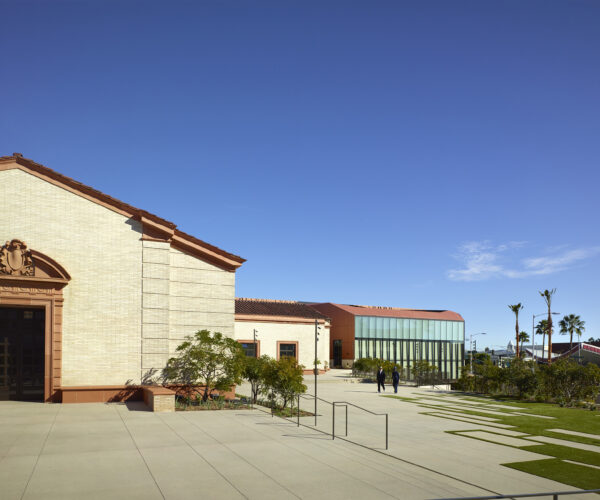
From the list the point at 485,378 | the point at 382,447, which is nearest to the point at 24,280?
the point at 382,447

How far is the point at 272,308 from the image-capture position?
56812 millimetres

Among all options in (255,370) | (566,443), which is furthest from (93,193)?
(566,443)

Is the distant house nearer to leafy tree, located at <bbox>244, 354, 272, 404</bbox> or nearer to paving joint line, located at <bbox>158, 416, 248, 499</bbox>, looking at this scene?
leafy tree, located at <bbox>244, 354, 272, 404</bbox>

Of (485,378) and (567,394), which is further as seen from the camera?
(485,378)

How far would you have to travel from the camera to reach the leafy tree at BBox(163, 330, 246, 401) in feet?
Answer: 78.6

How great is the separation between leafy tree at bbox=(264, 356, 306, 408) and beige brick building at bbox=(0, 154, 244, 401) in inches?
227

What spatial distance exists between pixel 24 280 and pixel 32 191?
4113 mm

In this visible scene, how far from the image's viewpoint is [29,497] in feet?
32.4

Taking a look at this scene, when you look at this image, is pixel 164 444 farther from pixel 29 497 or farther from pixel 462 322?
pixel 462 322

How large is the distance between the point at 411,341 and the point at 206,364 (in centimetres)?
5653

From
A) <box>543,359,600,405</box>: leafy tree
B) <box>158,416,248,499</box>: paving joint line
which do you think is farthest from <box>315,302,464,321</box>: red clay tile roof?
<box>158,416,248,499</box>: paving joint line

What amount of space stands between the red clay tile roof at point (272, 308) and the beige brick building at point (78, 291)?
27307 mm

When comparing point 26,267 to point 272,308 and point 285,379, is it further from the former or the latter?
point 272,308

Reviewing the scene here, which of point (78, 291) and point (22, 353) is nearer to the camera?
point (78, 291)
